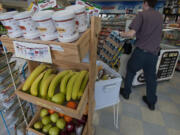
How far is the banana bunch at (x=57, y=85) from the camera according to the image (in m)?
0.85

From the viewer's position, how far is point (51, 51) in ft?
2.09

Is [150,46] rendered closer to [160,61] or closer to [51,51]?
[160,61]

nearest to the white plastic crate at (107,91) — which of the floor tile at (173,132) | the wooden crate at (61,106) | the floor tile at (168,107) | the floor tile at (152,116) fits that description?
the wooden crate at (61,106)

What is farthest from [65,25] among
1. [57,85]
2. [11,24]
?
[57,85]

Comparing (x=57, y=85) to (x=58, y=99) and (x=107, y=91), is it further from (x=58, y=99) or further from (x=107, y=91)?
(x=107, y=91)

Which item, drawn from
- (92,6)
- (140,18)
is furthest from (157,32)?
(92,6)

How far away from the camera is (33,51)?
26.1 inches

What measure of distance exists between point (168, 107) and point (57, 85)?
6.73 ft

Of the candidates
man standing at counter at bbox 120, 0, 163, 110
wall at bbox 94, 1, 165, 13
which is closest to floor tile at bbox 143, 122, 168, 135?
man standing at counter at bbox 120, 0, 163, 110

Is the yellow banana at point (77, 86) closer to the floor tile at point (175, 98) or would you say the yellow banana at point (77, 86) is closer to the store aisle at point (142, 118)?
the store aisle at point (142, 118)

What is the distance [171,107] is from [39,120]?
84.2 inches

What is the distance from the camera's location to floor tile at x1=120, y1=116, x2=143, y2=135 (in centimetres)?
164

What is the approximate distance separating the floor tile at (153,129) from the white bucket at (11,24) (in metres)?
1.89

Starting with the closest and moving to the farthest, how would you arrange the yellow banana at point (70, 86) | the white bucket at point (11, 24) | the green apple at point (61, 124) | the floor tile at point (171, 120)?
the white bucket at point (11, 24) < the yellow banana at point (70, 86) < the green apple at point (61, 124) < the floor tile at point (171, 120)
